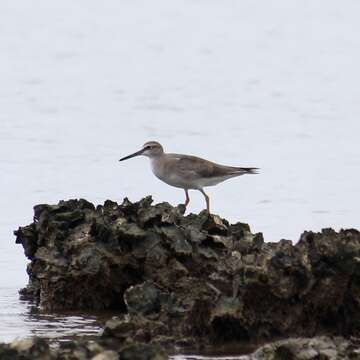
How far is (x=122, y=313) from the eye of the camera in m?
8.55

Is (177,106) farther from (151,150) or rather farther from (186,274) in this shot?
(186,274)

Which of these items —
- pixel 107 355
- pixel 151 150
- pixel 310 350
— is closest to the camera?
pixel 107 355

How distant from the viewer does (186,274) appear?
8.32 metres

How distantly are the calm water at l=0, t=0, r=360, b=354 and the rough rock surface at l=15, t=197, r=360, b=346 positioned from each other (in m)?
0.35

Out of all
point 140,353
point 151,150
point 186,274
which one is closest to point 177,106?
point 151,150

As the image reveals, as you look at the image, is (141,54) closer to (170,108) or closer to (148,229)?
(170,108)

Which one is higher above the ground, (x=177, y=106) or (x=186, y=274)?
(x=177, y=106)

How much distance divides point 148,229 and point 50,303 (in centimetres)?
87

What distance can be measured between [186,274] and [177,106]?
953 centimetres

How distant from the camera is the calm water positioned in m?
12.7

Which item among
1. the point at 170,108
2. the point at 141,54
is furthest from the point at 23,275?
the point at 141,54

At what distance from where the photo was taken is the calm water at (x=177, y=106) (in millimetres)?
12711

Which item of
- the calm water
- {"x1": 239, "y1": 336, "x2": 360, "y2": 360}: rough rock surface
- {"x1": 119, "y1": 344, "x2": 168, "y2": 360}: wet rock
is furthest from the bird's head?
{"x1": 119, "y1": 344, "x2": 168, "y2": 360}: wet rock

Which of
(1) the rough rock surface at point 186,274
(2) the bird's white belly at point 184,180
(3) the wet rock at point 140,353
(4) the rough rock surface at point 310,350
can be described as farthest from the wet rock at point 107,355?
(2) the bird's white belly at point 184,180
